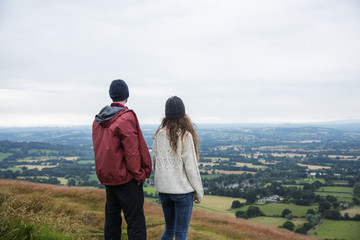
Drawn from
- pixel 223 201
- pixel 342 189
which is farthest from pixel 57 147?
pixel 342 189

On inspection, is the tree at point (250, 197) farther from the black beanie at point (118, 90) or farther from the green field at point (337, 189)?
the black beanie at point (118, 90)

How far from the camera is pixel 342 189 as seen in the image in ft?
145

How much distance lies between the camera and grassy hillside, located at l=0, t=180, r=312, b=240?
11.2ft

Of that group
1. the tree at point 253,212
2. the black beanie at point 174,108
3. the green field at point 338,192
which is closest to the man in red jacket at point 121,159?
the black beanie at point 174,108

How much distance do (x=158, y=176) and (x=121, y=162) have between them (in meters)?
0.57

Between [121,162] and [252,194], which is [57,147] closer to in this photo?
[252,194]

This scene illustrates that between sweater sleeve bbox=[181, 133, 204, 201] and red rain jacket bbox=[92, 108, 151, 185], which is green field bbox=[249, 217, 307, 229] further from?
red rain jacket bbox=[92, 108, 151, 185]

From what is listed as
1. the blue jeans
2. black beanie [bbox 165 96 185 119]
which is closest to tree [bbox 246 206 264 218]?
the blue jeans

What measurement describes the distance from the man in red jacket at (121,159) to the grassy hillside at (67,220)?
3.40ft

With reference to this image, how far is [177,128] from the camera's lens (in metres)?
3.36

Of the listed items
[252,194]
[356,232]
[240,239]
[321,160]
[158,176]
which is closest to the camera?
[158,176]

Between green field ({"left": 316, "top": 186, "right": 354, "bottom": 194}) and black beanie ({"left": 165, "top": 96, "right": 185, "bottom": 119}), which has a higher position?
black beanie ({"left": 165, "top": 96, "right": 185, "bottom": 119})

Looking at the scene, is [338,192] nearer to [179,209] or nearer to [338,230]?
[338,230]

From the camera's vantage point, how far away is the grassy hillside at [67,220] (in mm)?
3412
